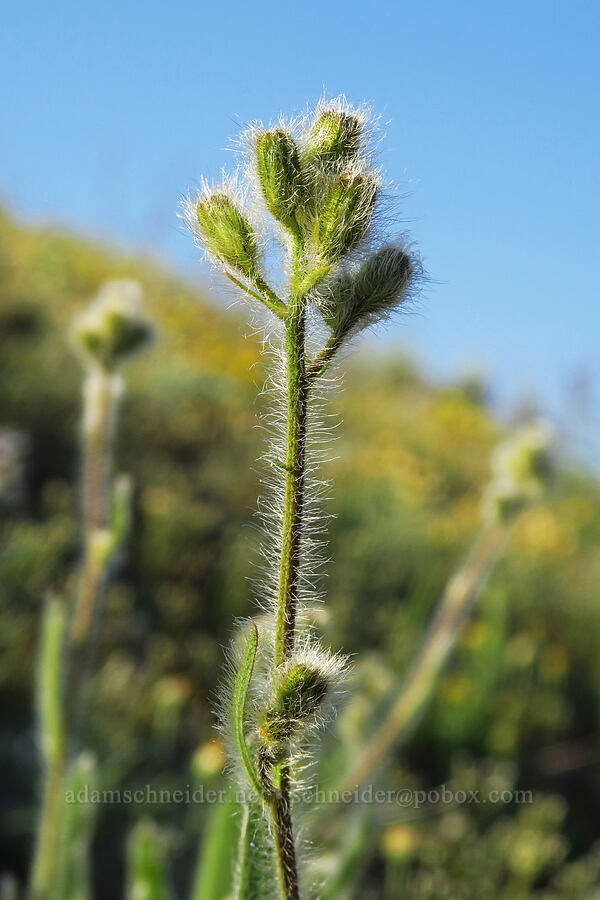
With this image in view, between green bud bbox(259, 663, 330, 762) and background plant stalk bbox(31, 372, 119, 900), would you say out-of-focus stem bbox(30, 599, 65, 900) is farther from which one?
green bud bbox(259, 663, 330, 762)

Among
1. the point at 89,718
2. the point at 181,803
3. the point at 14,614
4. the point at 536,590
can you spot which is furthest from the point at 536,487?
the point at 536,590

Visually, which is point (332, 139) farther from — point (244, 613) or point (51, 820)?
point (244, 613)

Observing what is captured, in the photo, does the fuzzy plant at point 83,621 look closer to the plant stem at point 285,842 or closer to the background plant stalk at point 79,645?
the background plant stalk at point 79,645

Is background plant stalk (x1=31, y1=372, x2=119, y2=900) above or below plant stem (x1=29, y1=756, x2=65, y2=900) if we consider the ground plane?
above

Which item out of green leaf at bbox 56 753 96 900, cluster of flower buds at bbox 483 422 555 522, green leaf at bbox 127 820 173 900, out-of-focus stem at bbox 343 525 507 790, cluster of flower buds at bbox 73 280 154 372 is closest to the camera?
green leaf at bbox 127 820 173 900

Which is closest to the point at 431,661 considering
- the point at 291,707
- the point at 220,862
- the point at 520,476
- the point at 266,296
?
the point at 520,476

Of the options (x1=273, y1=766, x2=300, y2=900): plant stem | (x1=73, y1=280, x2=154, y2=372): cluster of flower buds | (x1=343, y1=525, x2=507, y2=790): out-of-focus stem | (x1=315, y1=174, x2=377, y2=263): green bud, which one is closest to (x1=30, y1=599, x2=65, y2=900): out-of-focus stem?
(x1=73, y1=280, x2=154, y2=372): cluster of flower buds

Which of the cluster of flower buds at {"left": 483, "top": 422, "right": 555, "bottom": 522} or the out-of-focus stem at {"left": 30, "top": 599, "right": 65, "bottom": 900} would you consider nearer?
the out-of-focus stem at {"left": 30, "top": 599, "right": 65, "bottom": 900}
